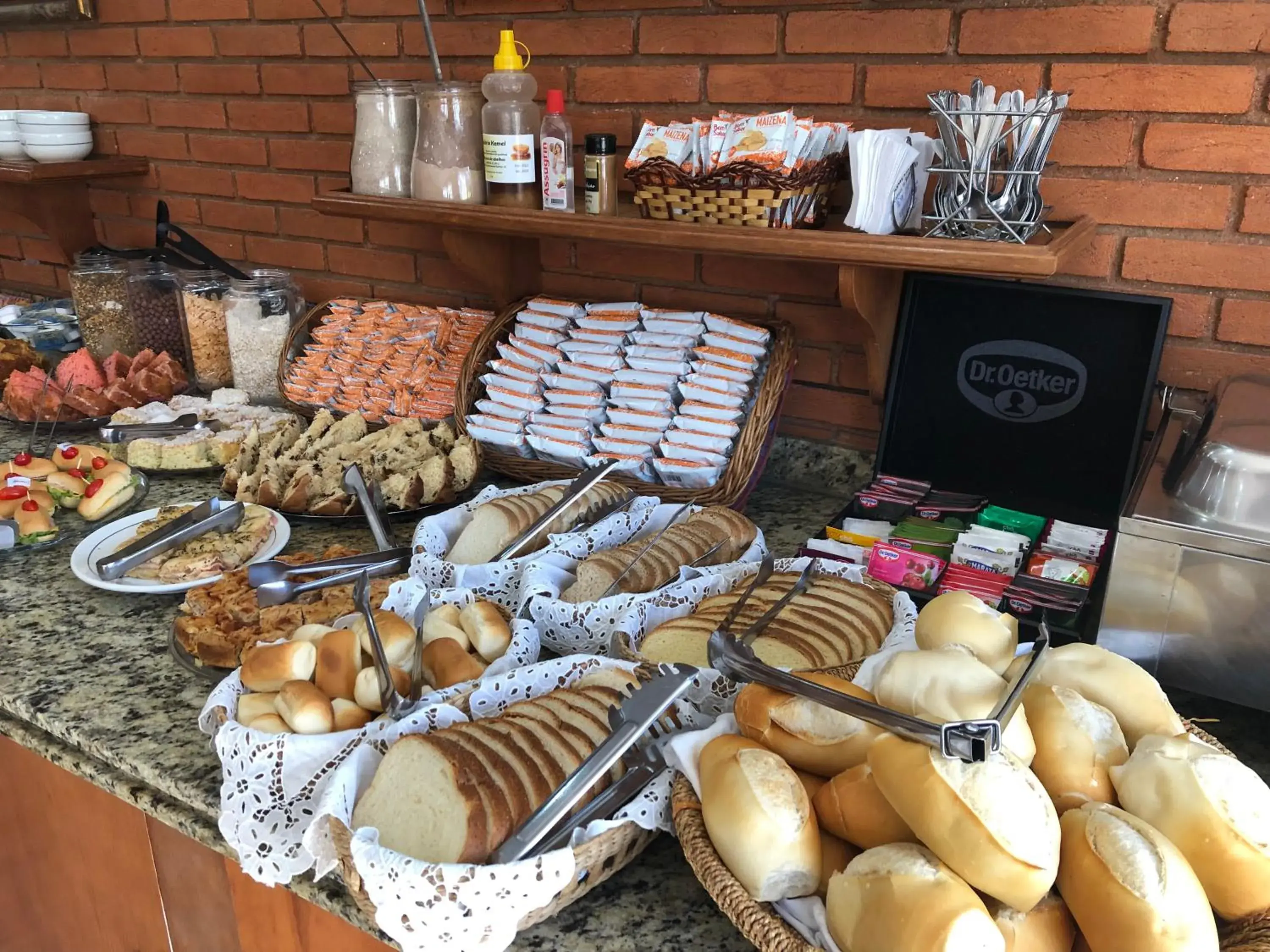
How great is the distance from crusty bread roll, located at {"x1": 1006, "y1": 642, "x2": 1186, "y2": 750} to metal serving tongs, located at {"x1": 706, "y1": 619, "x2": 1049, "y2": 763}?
0.02 m

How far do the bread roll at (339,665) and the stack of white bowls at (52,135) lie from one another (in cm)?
191

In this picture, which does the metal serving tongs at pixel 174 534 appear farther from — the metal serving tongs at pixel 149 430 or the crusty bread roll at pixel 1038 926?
the crusty bread roll at pixel 1038 926

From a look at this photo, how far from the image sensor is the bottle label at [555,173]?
1.34 metres

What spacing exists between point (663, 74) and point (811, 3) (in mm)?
260

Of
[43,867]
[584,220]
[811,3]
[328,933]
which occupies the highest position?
[811,3]

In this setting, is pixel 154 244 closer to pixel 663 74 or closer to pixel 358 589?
pixel 663 74

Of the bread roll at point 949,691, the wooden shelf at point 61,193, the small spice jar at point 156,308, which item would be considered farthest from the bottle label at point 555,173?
the wooden shelf at point 61,193

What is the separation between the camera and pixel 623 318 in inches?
61.6

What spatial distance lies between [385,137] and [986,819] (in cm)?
134

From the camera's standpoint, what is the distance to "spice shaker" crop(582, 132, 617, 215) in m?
1.33

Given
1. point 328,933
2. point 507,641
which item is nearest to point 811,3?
point 507,641

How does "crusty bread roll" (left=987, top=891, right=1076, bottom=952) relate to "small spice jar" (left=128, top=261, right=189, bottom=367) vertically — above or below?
below

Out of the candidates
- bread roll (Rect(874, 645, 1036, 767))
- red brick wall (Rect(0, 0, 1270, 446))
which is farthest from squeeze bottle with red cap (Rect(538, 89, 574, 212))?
bread roll (Rect(874, 645, 1036, 767))

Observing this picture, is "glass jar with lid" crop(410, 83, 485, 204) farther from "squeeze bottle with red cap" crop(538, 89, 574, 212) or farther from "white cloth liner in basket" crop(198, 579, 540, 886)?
"white cloth liner in basket" crop(198, 579, 540, 886)
